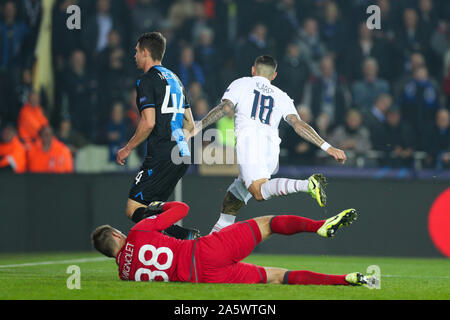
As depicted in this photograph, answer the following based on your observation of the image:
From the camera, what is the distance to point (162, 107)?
24.3 ft

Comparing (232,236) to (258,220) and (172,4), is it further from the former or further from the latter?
(172,4)

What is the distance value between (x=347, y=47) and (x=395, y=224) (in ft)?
11.5

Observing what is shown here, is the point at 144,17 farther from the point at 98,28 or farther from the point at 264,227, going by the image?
the point at 264,227

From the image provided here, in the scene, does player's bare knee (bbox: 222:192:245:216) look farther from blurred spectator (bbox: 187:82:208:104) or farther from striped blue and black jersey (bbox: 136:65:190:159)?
blurred spectator (bbox: 187:82:208:104)

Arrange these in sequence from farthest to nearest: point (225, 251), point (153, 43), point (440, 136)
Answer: point (440, 136) < point (153, 43) < point (225, 251)

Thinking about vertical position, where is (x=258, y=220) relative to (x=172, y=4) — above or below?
below

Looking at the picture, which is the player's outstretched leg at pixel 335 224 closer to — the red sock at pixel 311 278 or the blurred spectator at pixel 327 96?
the red sock at pixel 311 278

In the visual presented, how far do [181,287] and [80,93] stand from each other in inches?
274

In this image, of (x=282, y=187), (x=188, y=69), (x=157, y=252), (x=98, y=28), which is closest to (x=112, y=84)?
(x=98, y=28)

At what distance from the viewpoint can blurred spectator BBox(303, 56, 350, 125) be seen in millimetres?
13000

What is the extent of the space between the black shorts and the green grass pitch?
786 millimetres
